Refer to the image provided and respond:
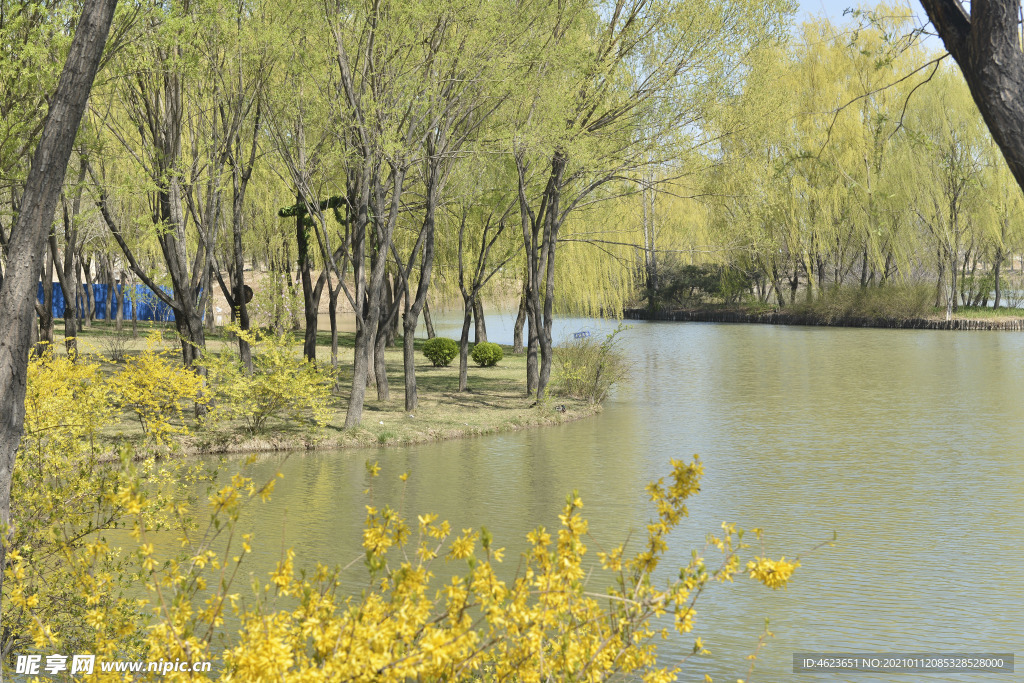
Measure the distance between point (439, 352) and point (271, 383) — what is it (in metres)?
12.0

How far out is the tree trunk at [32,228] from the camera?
402 cm

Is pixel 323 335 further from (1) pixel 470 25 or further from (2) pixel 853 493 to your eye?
(2) pixel 853 493

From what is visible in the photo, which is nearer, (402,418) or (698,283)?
(402,418)

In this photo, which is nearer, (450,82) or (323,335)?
(450,82)

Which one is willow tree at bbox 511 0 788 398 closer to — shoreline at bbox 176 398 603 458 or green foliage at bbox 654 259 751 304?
shoreline at bbox 176 398 603 458

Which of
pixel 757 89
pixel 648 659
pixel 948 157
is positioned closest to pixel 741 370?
pixel 757 89

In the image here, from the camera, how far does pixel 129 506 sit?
315cm

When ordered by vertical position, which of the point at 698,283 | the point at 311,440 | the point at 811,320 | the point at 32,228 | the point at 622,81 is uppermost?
the point at 622,81

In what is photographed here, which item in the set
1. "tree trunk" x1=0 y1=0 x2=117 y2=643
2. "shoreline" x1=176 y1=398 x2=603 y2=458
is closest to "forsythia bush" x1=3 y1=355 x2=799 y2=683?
"tree trunk" x1=0 y1=0 x2=117 y2=643

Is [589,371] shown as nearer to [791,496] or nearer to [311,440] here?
[311,440]

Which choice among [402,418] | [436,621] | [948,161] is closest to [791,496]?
[402,418]

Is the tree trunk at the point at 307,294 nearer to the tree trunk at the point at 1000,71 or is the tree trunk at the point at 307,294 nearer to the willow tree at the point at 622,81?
the willow tree at the point at 622,81

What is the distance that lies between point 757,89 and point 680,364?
40.5 feet

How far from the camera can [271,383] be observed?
511 inches
